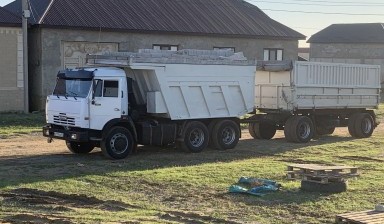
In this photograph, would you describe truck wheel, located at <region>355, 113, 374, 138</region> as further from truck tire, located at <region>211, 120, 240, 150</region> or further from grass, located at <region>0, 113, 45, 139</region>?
grass, located at <region>0, 113, 45, 139</region>

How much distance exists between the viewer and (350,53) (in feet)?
217

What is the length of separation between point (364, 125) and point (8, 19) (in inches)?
623

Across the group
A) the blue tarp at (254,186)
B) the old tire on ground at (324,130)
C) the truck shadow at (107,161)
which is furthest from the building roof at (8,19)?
the blue tarp at (254,186)

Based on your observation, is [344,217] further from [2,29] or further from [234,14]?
[234,14]

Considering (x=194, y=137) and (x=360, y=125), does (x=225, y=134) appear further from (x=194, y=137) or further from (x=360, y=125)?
(x=360, y=125)

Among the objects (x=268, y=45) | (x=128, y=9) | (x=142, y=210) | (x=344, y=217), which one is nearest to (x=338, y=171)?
(x=344, y=217)

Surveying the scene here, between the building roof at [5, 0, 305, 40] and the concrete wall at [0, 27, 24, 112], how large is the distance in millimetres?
1290

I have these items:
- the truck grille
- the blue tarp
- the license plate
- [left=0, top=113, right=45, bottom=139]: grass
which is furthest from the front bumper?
[left=0, top=113, right=45, bottom=139]: grass

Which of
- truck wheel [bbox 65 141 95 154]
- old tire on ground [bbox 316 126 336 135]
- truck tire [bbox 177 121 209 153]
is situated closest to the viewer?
truck wheel [bbox 65 141 95 154]

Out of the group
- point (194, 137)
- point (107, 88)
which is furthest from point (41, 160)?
point (194, 137)

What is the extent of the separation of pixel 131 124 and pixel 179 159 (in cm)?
166

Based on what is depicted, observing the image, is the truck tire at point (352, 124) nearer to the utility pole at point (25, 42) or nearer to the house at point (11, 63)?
the utility pole at point (25, 42)

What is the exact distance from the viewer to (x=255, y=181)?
1305cm

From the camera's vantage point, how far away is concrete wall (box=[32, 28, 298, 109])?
28297 millimetres
